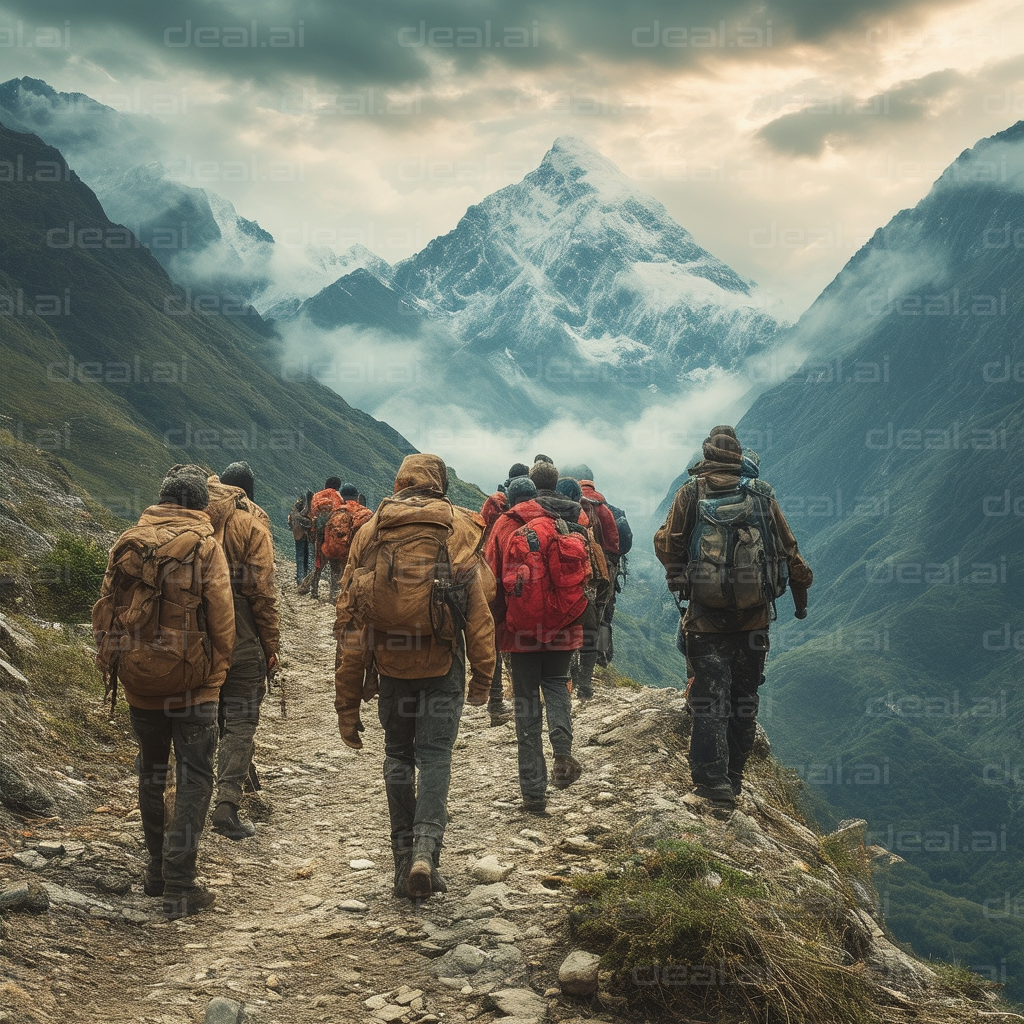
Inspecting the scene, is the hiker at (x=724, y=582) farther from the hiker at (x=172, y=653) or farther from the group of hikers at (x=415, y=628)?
the hiker at (x=172, y=653)

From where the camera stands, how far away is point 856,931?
6516 mm

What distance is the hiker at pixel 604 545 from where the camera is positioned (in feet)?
41.8

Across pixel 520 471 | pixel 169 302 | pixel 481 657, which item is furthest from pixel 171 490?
pixel 169 302

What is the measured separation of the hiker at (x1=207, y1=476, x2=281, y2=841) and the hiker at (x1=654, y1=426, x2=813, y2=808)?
3.39 meters

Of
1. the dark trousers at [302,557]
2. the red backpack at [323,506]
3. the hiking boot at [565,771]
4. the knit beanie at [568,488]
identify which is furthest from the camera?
the dark trousers at [302,557]

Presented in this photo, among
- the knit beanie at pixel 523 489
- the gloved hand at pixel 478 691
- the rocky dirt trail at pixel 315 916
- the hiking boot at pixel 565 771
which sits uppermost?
the knit beanie at pixel 523 489

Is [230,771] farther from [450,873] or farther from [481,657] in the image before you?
[481,657]

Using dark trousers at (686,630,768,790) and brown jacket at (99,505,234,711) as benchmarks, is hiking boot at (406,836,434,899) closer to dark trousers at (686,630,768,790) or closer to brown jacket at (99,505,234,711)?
brown jacket at (99,505,234,711)

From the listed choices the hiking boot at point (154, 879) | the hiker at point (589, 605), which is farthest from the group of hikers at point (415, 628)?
the hiker at point (589, 605)

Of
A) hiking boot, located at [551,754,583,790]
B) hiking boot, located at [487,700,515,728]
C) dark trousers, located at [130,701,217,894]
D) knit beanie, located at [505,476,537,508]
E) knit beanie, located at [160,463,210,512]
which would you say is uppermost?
knit beanie, located at [505,476,537,508]

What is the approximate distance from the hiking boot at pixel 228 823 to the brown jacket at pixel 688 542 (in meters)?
4.24

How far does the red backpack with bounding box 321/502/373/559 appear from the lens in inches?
778

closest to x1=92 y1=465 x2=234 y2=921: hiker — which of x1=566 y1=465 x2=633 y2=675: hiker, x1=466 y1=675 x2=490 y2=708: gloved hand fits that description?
x1=466 y1=675 x2=490 y2=708: gloved hand

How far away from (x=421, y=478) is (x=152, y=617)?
6.72ft
